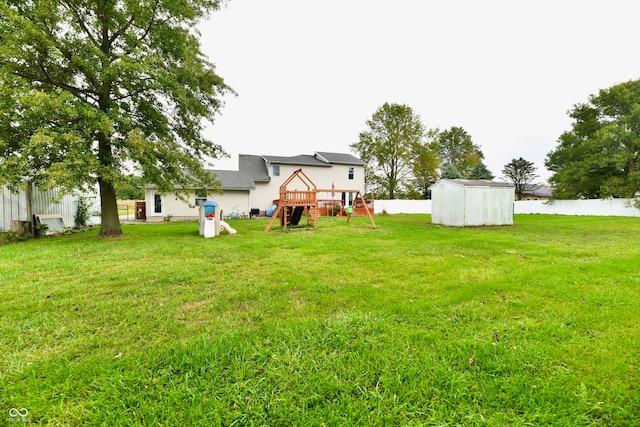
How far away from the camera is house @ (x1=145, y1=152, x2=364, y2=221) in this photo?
19.5 meters

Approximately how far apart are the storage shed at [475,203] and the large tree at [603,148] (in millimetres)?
13326

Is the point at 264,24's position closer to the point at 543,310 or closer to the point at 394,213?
the point at 543,310

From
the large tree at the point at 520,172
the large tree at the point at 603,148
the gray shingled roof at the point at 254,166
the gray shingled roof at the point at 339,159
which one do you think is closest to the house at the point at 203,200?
the gray shingled roof at the point at 254,166

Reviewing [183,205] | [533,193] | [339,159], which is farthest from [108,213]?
[533,193]

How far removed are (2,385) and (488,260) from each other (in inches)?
280

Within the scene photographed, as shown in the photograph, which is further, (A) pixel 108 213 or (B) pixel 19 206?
(B) pixel 19 206

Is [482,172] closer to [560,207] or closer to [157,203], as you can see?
[560,207]

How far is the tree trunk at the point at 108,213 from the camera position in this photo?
31.4ft

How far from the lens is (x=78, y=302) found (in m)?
3.51

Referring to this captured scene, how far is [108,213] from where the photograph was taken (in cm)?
969

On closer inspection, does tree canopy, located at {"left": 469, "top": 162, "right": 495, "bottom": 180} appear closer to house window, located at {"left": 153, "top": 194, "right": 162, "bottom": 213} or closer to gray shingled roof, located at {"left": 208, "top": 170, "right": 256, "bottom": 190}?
gray shingled roof, located at {"left": 208, "top": 170, "right": 256, "bottom": 190}

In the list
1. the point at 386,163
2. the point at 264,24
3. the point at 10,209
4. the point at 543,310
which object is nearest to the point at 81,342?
the point at 543,310

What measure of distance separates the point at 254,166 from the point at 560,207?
87.6 ft

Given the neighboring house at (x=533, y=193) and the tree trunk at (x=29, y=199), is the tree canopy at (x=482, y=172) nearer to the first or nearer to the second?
the neighboring house at (x=533, y=193)
